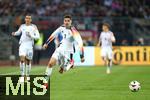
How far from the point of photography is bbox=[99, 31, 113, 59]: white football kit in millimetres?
32781

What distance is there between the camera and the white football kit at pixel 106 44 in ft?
108

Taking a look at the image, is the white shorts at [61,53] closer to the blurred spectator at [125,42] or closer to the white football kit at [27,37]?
the white football kit at [27,37]

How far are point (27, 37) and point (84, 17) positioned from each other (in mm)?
20009

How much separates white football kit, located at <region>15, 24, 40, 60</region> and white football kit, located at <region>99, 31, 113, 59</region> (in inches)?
346

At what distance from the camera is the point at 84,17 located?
1747 inches

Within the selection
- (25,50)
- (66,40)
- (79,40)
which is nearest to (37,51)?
(25,50)

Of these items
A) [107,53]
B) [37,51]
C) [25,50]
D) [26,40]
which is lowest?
[25,50]

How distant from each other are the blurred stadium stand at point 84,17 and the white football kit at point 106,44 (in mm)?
9686

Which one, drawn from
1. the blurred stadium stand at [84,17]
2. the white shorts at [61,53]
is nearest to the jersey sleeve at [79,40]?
the white shorts at [61,53]

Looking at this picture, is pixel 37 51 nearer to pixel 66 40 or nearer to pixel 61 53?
pixel 66 40

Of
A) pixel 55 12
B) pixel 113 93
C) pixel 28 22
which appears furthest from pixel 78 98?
pixel 55 12


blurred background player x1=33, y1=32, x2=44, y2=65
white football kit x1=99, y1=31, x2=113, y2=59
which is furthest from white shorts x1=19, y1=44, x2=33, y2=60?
blurred background player x1=33, y1=32, x2=44, y2=65

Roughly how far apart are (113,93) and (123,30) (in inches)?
1013

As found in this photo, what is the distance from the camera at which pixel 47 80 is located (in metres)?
19.8
